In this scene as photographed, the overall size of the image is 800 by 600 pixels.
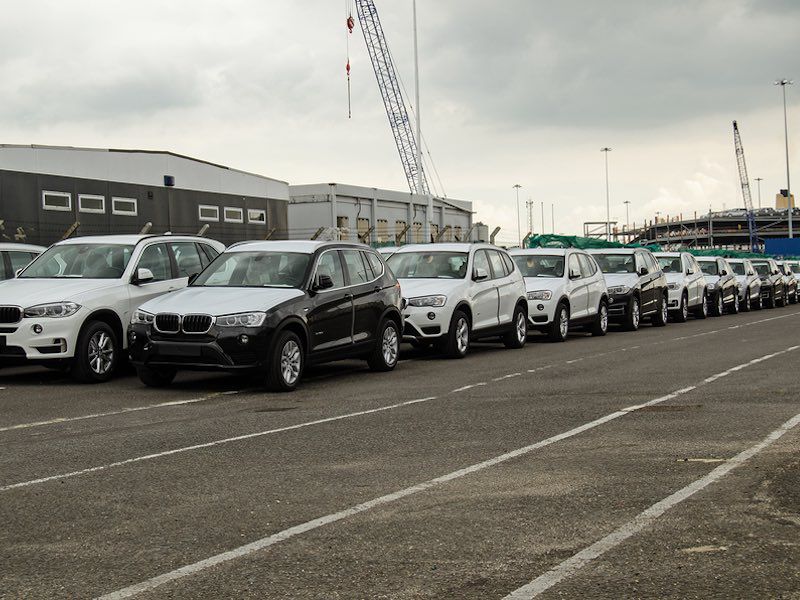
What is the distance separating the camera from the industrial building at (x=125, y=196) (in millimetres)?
26125

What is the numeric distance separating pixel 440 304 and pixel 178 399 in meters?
5.54

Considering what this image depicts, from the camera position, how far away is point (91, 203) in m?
28.6

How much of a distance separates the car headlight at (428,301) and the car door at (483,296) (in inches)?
34.2

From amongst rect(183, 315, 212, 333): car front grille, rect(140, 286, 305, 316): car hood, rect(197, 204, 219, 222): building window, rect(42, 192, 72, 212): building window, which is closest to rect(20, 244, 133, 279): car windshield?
rect(140, 286, 305, 316): car hood

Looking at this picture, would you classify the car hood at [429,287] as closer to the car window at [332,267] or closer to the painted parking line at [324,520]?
the car window at [332,267]

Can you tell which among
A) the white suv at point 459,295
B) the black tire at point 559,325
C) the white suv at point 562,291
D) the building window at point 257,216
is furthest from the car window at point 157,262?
the building window at point 257,216

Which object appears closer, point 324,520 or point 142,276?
point 324,520

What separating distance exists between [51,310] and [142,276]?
1.34m

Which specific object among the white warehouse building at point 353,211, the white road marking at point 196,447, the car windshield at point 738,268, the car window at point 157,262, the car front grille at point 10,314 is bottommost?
the white road marking at point 196,447

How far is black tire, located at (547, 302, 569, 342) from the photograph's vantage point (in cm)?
2088

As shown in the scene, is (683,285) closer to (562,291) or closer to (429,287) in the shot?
(562,291)

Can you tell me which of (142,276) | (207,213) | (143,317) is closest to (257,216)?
(207,213)

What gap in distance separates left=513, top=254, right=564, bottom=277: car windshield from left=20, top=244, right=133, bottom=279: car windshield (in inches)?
370

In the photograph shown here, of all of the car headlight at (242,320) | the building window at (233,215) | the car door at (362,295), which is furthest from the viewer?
the building window at (233,215)
